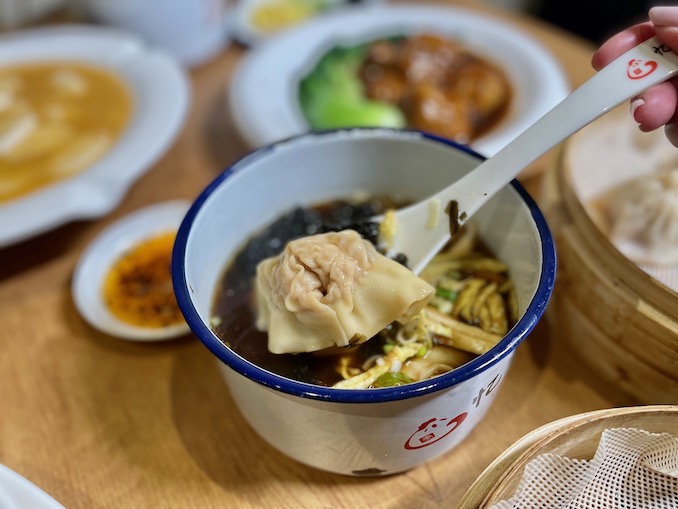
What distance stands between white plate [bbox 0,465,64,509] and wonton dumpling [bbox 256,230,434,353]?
0.35 meters

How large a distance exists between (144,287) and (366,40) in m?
1.13

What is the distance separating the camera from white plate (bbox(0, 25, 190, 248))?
123cm

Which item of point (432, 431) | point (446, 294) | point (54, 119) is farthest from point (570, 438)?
point (54, 119)

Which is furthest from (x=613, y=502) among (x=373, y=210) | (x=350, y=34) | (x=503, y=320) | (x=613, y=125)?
(x=350, y=34)

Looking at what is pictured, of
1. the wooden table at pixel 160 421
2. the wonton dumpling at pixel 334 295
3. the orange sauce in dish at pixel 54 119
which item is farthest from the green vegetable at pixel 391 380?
the orange sauce in dish at pixel 54 119

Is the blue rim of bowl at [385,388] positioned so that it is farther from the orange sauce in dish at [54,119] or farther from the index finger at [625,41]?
the orange sauce in dish at [54,119]

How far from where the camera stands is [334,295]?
2.75ft

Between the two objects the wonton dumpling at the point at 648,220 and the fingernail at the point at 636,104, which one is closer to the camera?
the fingernail at the point at 636,104

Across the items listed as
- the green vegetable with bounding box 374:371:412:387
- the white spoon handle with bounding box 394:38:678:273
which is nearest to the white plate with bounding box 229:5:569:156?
the white spoon handle with bounding box 394:38:678:273

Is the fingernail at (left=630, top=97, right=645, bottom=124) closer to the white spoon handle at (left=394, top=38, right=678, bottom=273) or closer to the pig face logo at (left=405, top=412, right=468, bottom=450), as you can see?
the white spoon handle at (left=394, top=38, right=678, bottom=273)

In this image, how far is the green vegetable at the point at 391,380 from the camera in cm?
83

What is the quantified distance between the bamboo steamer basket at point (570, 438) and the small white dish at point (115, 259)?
1.92 feet

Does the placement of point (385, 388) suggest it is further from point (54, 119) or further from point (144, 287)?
point (54, 119)

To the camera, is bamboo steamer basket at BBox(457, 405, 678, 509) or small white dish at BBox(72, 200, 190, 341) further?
small white dish at BBox(72, 200, 190, 341)
